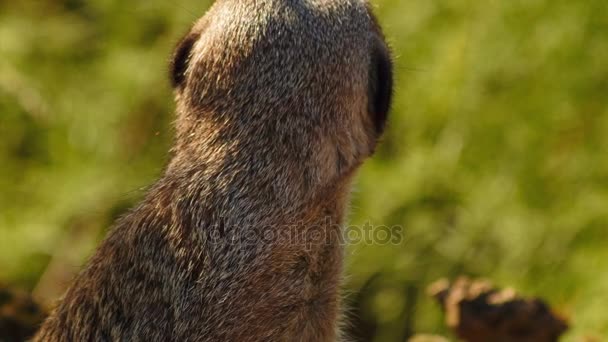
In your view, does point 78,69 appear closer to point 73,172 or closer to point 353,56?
point 73,172

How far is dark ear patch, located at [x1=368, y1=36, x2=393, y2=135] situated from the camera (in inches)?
94.2

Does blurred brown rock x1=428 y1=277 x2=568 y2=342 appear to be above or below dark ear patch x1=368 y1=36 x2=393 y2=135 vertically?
below

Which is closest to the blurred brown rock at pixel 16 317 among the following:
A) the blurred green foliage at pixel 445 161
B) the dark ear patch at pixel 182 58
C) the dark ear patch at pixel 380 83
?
the blurred green foliage at pixel 445 161

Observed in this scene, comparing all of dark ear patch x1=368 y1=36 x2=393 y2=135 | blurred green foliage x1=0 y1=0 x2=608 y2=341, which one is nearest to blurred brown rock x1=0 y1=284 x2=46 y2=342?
blurred green foliage x1=0 y1=0 x2=608 y2=341

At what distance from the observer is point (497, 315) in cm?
308

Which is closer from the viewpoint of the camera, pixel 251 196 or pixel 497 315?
pixel 251 196

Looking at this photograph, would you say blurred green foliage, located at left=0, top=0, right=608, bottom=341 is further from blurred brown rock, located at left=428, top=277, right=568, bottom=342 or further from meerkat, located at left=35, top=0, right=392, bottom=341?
meerkat, located at left=35, top=0, right=392, bottom=341

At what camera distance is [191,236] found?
2.31 meters

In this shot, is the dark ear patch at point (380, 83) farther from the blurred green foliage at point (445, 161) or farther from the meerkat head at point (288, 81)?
the blurred green foliage at point (445, 161)

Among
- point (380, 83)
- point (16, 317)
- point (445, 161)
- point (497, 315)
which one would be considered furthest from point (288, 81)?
point (445, 161)

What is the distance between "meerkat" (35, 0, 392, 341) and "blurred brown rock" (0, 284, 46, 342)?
1037 mm

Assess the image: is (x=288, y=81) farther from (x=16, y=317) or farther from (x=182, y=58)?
(x=16, y=317)

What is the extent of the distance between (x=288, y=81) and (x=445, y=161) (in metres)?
2.01

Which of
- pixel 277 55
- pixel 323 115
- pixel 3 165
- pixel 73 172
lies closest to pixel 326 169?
pixel 323 115
